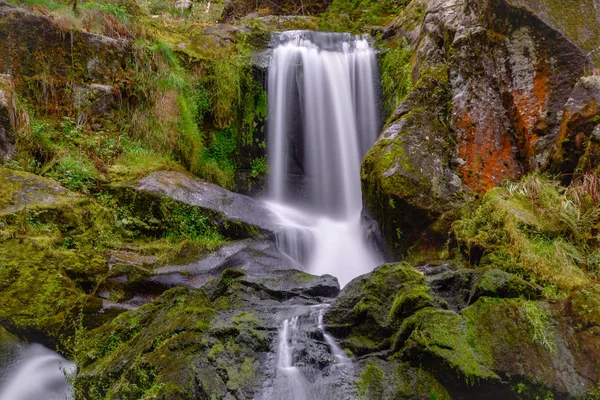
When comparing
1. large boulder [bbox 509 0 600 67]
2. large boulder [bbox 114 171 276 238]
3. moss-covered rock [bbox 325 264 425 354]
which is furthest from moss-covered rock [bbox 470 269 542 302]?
large boulder [bbox 509 0 600 67]

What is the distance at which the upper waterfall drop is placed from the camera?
9008 millimetres

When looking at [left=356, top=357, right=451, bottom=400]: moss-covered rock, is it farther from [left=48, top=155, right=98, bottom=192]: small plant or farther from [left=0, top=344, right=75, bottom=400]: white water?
[left=48, top=155, right=98, bottom=192]: small plant

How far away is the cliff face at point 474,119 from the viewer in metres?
5.95

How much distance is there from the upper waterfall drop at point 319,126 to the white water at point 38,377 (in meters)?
5.11

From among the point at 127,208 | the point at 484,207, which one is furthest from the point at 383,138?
the point at 127,208

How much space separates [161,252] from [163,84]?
13.5ft

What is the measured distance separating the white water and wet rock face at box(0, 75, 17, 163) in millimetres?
3144

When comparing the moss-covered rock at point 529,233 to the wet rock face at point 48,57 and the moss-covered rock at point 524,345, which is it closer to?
the moss-covered rock at point 524,345

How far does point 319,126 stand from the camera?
943 cm

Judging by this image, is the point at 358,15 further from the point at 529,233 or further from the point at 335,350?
the point at 335,350

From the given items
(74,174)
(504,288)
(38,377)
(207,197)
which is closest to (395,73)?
(207,197)

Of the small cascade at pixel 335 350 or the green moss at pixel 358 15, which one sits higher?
the green moss at pixel 358 15

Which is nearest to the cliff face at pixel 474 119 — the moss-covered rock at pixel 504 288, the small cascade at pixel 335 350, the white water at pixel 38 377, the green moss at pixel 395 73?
the green moss at pixel 395 73

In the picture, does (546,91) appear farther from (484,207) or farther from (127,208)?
(127,208)
